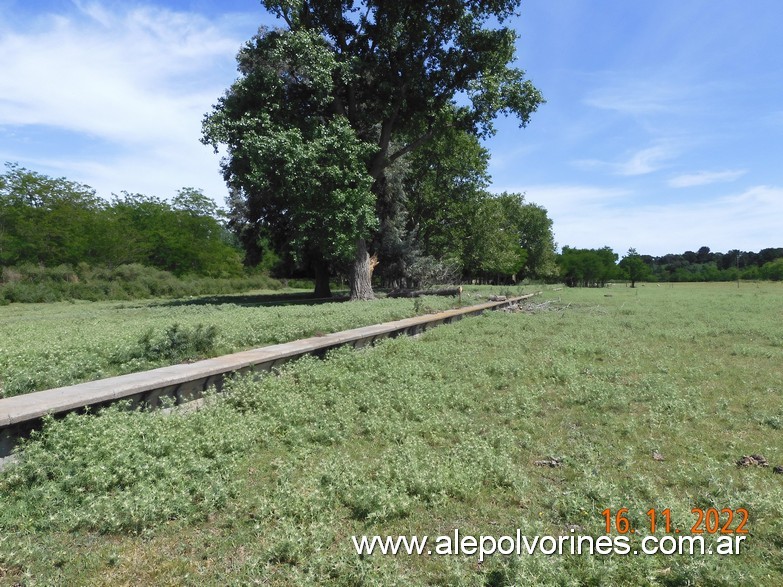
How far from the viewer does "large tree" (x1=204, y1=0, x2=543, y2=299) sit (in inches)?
755

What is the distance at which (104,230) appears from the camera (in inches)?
1678

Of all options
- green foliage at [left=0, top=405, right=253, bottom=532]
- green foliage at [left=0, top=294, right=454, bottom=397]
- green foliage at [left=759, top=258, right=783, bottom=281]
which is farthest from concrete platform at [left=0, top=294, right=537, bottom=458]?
green foliage at [left=759, top=258, right=783, bottom=281]

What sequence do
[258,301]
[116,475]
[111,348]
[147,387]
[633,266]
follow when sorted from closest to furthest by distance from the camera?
1. [116,475]
2. [147,387]
3. [111,348]
4. [258,301]
5. [633,266]

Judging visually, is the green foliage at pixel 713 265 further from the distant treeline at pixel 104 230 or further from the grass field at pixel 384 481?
the grass field at pixel 384 481

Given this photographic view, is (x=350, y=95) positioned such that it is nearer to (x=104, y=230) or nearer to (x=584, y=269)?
(x=104, y=230)

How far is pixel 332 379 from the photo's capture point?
24.8 feet

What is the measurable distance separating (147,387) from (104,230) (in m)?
43.8

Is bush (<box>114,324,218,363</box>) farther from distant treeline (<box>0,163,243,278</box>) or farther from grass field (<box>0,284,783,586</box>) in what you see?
distant treeline (<box>0,163,243,278</box>)

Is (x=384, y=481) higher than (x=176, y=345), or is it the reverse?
(x=176, y=345)

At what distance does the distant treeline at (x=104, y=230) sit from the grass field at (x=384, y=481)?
4091cm

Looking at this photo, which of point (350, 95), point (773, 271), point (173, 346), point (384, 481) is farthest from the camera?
point (773, 271)

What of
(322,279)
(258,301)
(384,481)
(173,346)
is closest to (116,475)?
(384,481)

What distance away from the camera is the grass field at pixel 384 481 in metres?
2.94

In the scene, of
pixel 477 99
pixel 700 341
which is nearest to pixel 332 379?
pixel 700 341
